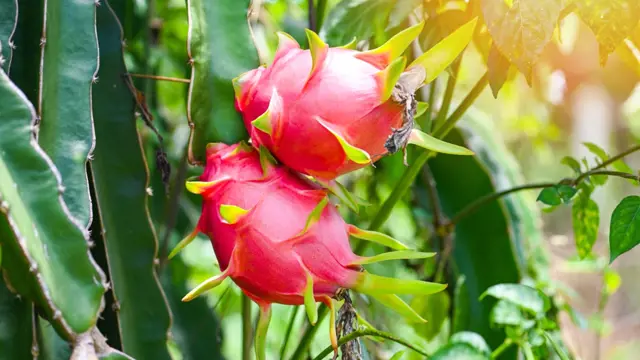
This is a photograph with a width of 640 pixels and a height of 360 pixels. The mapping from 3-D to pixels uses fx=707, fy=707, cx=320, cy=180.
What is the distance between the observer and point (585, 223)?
2.48 ft

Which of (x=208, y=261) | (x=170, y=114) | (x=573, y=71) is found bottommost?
(x=208, y=261)

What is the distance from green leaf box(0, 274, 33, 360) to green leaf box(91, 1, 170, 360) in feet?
0.25

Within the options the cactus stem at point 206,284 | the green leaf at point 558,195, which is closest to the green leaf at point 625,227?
the green leaf at point 558,195

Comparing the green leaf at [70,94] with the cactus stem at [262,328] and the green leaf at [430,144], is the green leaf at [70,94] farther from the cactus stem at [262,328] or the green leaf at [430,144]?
the green leaf at [430,144]

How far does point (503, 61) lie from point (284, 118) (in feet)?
0.77

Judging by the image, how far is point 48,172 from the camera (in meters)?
0.52

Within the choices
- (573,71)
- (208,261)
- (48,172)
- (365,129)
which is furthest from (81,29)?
(208,261)

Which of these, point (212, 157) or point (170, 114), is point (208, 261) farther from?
point (212, 157)

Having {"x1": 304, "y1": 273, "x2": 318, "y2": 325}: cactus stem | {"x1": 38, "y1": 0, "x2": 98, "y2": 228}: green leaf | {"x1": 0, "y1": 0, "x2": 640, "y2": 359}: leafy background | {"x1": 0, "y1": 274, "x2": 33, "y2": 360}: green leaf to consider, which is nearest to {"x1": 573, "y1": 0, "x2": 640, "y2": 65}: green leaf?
{"x1": 0, "y1": 0, "x2": 640, "y2": 359}: leafy background

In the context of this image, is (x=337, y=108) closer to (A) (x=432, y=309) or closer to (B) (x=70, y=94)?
(B) (x=70, y=94)

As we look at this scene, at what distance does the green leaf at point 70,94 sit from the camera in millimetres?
572

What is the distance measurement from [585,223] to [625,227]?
0.17 meters

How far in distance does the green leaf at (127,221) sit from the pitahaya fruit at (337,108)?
18 cm

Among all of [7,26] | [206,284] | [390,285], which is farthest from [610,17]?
[7,26]
